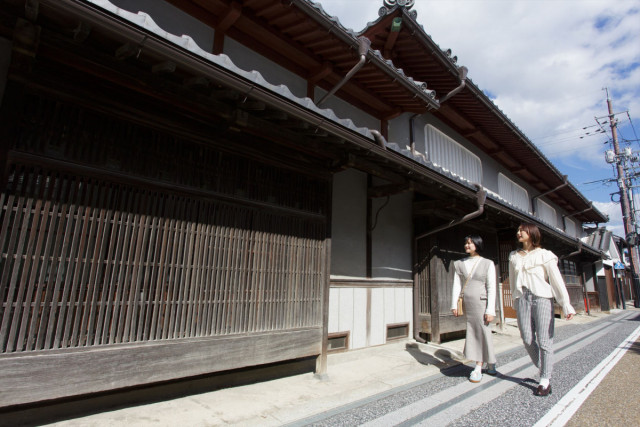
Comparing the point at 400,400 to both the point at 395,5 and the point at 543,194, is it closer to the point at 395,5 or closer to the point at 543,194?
the point at 395,5

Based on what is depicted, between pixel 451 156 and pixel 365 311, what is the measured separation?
5943 mm

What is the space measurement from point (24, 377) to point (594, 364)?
806cm

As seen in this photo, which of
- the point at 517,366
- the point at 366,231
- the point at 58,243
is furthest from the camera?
the point at 366,231

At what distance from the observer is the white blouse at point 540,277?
4430 millimetres

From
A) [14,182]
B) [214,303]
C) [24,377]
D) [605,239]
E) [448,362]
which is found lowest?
[448,362]

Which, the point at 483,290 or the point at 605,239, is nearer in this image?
the point at 483,290

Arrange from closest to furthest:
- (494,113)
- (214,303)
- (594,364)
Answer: (214,303) → (594,364) → (494,113)

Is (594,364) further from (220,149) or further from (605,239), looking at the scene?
(605,239)

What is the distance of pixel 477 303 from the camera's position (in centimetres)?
503

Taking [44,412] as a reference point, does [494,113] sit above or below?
above

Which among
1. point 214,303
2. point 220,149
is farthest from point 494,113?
point 214,303

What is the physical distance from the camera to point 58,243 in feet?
9.62

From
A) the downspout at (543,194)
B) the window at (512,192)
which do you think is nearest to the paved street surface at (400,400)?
the window at (512,192)

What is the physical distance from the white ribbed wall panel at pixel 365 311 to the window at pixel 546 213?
1226 cm
